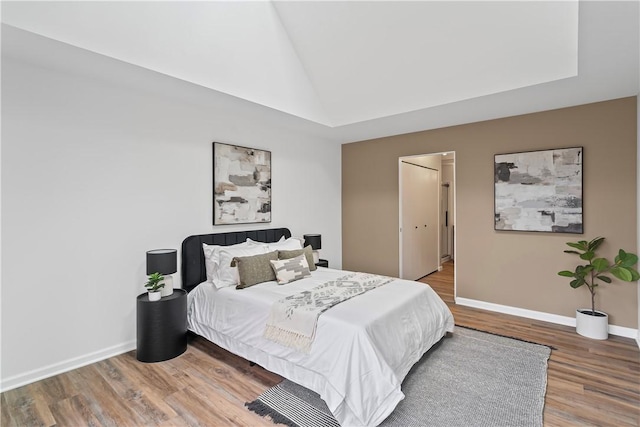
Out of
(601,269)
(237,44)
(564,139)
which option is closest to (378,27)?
(237,44)

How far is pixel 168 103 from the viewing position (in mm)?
3211

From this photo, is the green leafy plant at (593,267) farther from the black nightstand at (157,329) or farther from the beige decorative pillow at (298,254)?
the black nightstand at (157,329)

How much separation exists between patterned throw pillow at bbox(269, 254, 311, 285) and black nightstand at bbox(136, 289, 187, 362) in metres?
0.97

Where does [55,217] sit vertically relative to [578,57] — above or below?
below

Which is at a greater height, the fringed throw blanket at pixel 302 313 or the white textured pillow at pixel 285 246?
the white textured pillow at pixel 285 246

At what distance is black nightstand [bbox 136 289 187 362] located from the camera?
269cm

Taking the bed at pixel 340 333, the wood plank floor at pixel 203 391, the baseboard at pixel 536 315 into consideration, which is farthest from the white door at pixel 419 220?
the wood plank floor at pixel 203 391

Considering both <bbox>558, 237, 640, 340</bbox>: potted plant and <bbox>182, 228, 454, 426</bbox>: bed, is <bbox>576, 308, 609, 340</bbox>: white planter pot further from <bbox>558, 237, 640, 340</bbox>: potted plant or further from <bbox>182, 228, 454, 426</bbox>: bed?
<bbox>182, 228, 454, 426</bbox>: bed

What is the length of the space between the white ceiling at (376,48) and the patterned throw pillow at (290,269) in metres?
1.76

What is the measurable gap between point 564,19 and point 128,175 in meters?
3.96

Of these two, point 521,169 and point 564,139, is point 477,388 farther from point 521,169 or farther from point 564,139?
point 564,139

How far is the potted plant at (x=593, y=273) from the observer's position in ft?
9.85

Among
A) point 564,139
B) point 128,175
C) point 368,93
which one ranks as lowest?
point 128,175

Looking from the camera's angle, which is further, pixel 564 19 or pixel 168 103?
pixel 168 103
